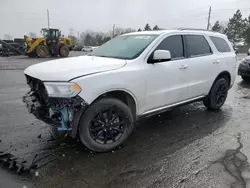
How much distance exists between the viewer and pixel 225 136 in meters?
4.05

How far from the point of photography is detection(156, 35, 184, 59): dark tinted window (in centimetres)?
406

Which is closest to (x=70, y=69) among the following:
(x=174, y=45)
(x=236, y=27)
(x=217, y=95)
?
(x=174, y=45)

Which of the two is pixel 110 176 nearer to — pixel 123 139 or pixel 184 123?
pixel 123 139

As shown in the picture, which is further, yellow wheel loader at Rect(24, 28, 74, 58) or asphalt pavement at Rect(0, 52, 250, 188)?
yellow wheel loader at Rect(24, 28, 74, 58)

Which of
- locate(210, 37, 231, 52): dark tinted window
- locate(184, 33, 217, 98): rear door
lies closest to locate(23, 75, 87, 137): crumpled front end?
locate(184, 33, 217, 98): rear door

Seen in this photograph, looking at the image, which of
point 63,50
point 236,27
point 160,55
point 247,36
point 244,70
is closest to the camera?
→ point 160,55

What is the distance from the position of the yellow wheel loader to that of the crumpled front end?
62.9ft

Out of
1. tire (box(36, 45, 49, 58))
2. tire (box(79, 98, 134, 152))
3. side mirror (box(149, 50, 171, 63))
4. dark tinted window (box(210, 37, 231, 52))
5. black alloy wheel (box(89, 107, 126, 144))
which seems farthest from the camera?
tire (box(36, 45, 49, 58))

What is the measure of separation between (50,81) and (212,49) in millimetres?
3662

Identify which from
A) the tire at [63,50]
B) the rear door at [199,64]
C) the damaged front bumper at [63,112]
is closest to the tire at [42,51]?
the tire at [63,50]

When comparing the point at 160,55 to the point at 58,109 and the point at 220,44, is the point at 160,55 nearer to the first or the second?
the point at 58,109

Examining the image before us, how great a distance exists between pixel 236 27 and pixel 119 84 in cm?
6186

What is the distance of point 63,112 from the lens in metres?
3.10

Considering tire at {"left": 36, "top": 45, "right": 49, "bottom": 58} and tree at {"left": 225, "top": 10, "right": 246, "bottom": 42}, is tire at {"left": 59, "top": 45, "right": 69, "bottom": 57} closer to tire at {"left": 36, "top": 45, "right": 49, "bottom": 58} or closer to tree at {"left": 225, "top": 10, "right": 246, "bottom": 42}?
tire at {"left": 36, "top": 45, "right": 49, "bottom": 58}
